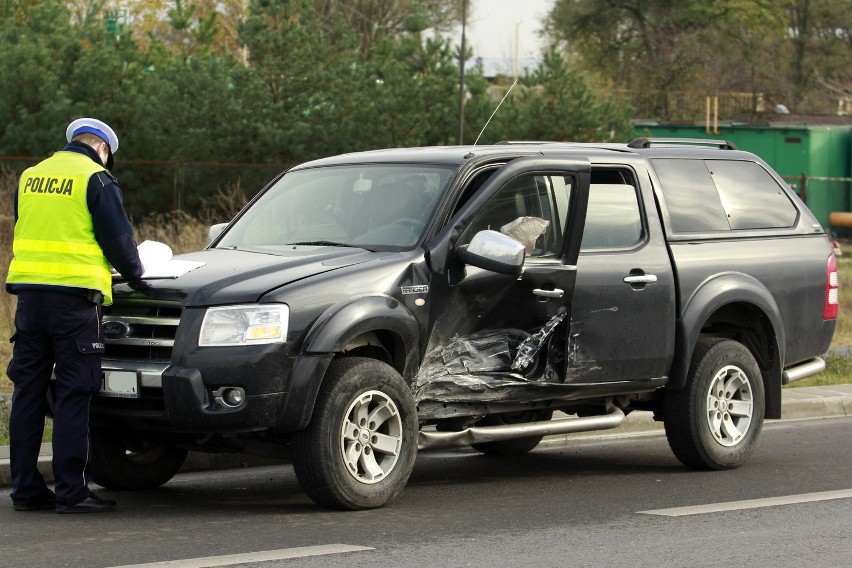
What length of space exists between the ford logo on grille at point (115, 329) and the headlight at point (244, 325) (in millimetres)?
535

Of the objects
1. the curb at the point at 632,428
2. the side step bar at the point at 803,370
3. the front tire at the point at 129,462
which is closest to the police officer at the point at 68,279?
the front tire at the point at 129,462

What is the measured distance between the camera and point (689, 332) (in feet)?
28.2

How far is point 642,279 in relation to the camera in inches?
328

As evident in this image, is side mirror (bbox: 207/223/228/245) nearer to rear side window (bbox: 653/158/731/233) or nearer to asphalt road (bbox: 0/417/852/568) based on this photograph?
asphalt road (bbox: 0/417/852/568)

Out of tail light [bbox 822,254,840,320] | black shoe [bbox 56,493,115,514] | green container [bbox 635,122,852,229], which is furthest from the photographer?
green container [bbox 635,122,852,229]

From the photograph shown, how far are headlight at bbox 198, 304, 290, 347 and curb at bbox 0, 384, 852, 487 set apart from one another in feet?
4.61

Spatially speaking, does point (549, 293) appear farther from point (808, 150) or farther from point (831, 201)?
point (808, 150)

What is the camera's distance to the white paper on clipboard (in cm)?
720

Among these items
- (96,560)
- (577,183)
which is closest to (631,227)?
(577,183)

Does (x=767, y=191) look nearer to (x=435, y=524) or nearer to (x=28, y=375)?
(x=435, y=524)

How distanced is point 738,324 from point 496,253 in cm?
252

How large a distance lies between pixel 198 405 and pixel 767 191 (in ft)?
14.5

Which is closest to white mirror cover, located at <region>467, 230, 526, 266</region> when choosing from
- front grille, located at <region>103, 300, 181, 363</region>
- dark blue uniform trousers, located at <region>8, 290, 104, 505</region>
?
front grille, located at <region>103, 300, 181, 363</region>

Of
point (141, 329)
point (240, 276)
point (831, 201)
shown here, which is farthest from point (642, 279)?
point (831, 201)
